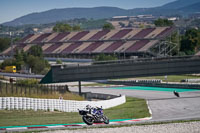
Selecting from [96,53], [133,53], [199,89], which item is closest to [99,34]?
[96,53]

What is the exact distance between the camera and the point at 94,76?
172ft

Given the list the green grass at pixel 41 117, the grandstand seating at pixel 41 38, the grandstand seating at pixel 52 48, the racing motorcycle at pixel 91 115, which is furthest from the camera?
the grandstand seating at pixel 41 38

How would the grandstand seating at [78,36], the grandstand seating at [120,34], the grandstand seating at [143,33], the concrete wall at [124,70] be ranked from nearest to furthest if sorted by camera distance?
the concrete wall at [124,70] → the grandstand seating at [143,33] → the grandstand seating at [120,34] → the grandstand seating at [78,36]

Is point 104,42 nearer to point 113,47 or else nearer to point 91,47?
point 91,47

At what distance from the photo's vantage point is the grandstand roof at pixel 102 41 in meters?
117

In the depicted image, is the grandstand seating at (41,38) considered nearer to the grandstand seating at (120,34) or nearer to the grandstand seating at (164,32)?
the grandstand seating at (120,34)

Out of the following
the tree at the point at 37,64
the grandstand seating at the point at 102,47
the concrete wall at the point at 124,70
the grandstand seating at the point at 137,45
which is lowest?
the tree at the point at 37,64

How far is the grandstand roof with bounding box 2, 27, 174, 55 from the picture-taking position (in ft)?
382

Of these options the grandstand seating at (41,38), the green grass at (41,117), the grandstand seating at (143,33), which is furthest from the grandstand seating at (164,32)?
the green grass at (41,117)

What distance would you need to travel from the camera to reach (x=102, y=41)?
429 feet

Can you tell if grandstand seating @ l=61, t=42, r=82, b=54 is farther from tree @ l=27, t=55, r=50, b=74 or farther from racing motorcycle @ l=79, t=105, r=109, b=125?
racing motorcycle @ l=79, t=105, r=109, b=125

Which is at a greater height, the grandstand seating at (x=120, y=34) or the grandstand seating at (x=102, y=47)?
the grandstand seating at (x=120, y=34)

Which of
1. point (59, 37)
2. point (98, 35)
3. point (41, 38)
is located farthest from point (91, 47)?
point (41, 38)

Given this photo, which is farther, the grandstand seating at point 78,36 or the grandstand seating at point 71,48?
the grandstand seating at point 78,36
